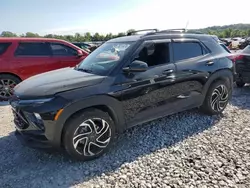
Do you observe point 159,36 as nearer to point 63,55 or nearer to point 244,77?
point 244,77

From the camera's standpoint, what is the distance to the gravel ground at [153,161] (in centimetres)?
290

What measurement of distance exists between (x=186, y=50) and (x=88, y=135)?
240 cm

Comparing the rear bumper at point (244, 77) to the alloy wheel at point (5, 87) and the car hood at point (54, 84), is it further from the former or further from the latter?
the alloy wheel at point (5, 87)

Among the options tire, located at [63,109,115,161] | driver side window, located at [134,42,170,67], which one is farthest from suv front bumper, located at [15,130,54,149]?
driver side window, located at [134,42,170,67]

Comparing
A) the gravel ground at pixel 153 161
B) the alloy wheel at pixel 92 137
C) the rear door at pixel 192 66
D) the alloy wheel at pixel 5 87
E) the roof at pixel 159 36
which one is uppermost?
the roof at pixel 159 36

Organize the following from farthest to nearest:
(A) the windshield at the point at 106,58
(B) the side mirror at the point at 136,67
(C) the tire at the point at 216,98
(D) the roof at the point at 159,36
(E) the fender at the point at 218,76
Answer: (C) the tire at the point at 216,98 < (E) the fender at the point at 218,76 < (D) the roof at the point at 159,36 < (A) the windshield at the point at 106,58 < (B) the side mirror at the point at 136,67

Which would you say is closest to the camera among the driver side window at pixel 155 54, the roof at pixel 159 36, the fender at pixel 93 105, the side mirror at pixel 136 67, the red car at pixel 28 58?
the fender at pixel 93 105

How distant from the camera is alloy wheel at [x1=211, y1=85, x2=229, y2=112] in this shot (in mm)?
4758

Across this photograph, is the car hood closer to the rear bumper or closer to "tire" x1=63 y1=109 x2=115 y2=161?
"tire" x1=63 y1=109 x2=115 y2=161

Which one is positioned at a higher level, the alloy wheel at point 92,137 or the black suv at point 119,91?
the black suv at point 119,91

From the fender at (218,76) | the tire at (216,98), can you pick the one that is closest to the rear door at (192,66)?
the fender at (218,76)

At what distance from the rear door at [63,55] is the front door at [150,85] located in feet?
13.4

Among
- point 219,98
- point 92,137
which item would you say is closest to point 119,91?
point 92,137

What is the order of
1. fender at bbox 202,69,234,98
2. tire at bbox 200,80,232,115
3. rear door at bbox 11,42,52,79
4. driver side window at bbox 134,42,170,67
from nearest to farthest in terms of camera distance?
driver side window at bbox 134,42,170,67
fender at bbox 202,69,234,98
tire at bbox 200,80,232,115
rear door at bbox 11,42,52,79
